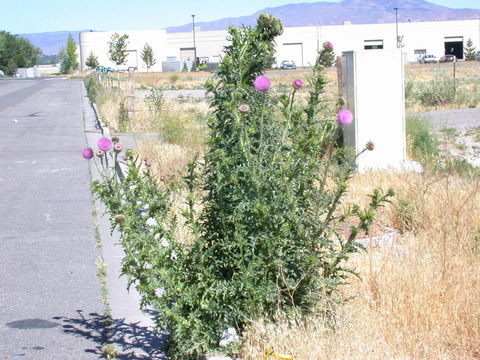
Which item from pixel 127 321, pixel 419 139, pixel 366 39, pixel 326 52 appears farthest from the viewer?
pixel 366 39

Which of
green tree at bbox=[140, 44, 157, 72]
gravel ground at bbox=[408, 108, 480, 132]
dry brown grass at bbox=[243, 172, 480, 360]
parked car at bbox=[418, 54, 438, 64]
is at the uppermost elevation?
green tree at bbox=[140, 44, 157, 72]

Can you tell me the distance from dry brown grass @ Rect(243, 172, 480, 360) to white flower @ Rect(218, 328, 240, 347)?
0.48 feet

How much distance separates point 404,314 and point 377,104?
6.76m

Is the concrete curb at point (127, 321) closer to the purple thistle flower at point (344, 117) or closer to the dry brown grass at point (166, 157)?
the purple thistle flower at point (344, 117)

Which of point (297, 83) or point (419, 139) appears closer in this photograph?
point (297, 83)

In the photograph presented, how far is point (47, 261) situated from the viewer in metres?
7.45

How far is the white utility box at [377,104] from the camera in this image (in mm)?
10891

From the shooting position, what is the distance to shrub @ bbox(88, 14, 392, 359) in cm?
427

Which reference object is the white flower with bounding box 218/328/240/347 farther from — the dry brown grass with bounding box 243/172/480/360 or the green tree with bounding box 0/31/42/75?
the green tree with bounding box 0/31/42/75

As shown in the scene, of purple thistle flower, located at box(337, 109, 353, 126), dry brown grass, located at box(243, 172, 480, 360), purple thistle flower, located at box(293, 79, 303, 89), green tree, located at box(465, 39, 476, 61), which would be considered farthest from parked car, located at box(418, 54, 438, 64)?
purple thistle flower, located at box(337, 109, 353, 126)

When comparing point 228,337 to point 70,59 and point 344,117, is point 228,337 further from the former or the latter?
point 70,59

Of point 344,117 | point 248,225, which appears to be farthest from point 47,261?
point 344,117

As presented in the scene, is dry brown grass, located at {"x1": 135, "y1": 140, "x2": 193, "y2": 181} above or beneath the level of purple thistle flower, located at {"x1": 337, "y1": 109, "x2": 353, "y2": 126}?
beneath

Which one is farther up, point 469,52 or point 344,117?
point 469,52
